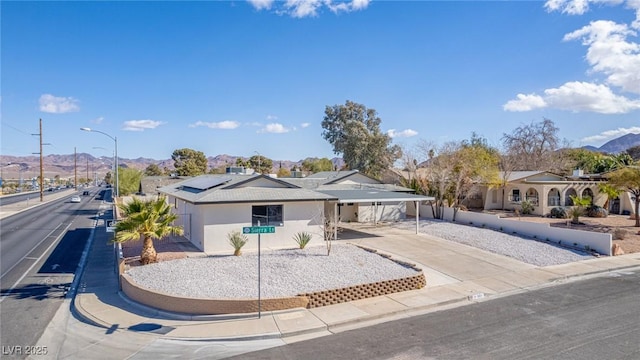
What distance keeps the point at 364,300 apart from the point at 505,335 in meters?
4.39

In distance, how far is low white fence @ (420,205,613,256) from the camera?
66.8 feet

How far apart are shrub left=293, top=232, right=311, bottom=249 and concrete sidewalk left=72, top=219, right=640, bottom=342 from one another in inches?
152

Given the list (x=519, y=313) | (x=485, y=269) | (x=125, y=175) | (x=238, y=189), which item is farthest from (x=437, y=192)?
(x=125, y=175)

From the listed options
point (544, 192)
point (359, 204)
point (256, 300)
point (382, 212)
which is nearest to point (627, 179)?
point (544, 192)

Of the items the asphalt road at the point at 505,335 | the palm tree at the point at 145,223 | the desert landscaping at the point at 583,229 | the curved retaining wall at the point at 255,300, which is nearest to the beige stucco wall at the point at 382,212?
the desert landscaping at the point at 583,229

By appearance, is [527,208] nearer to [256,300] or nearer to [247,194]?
[247,194]

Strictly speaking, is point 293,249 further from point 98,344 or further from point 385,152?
point 385,152

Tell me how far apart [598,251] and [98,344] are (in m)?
22.7

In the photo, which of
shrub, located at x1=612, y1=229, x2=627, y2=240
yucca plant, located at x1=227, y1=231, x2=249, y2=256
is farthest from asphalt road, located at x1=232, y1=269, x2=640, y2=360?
shrub, located at x1=612, y1=229, x2=627, y2=240

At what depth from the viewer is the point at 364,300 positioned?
13.2 m

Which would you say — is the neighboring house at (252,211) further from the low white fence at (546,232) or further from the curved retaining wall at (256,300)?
the low white fence at (546,232)

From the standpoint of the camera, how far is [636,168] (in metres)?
26.4

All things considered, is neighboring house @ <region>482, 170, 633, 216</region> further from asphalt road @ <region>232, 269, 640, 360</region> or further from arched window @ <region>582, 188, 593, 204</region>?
asphalt road @ <region>232, 269, 640, 360</region>

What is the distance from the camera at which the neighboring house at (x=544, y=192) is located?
32562 millimetres
